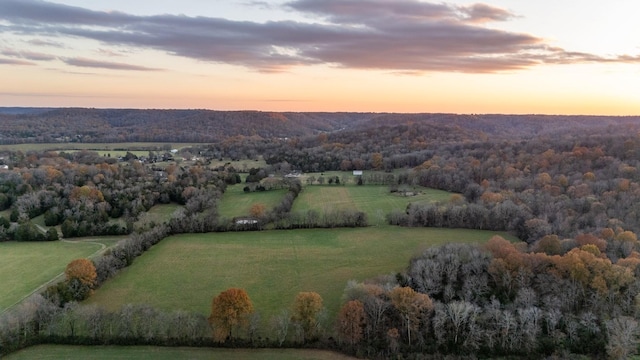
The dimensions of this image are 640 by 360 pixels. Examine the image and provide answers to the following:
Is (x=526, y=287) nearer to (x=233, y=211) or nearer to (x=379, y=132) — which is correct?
(x=233, y=211)

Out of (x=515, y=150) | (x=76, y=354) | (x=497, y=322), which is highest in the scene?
(x=515, y=150)

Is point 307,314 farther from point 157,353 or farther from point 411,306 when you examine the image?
point 157,353

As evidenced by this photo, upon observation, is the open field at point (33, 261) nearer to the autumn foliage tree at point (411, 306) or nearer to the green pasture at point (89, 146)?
the autumn foliage tree at point (411, 306)

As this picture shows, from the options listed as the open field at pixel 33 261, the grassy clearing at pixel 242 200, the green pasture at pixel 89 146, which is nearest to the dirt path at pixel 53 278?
the open field at pixel 33 261

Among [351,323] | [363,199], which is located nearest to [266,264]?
[351,323]

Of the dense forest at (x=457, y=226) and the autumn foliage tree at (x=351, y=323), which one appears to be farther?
the dense forest at (x=457, y=226)

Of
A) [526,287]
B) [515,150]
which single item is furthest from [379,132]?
[526,287]
